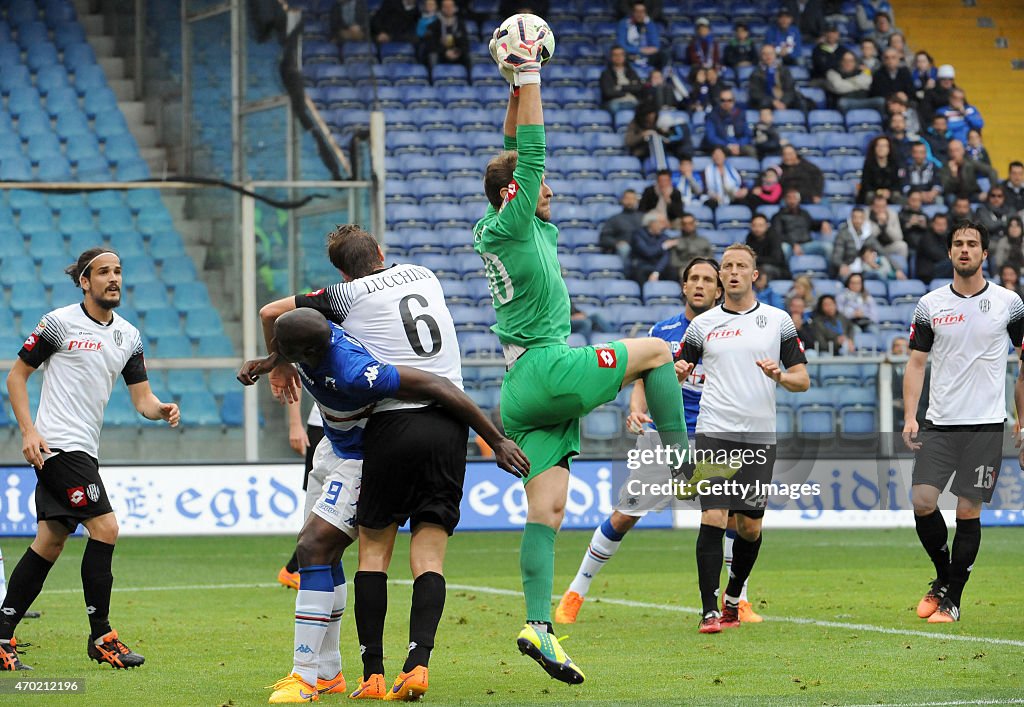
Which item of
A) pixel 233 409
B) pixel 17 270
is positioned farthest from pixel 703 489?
pixel 17 270

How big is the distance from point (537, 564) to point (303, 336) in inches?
57.8

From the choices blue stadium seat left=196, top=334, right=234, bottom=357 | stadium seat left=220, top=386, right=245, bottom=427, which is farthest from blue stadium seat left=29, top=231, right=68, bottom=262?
stadium seat left=220, top=386, right=245, bottom=427

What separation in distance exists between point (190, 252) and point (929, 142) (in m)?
11.7

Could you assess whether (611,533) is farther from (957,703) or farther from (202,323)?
(202,323)

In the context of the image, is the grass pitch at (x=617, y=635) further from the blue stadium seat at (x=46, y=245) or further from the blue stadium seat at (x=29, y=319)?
the blue stadium seat at (x=46, y=245)

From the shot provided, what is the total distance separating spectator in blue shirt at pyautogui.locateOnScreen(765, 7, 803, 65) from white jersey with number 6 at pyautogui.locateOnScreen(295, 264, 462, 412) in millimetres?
20016

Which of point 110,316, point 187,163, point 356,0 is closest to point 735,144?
point 356,0

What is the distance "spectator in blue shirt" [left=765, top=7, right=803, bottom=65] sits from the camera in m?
25.7

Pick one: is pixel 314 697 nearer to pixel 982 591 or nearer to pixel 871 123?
pixel 982 591

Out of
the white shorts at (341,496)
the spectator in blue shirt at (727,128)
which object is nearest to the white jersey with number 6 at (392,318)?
the white shorts at (341,496)

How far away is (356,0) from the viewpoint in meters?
20.1

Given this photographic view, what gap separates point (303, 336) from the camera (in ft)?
20.7

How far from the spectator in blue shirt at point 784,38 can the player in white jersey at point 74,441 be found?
19.1 meters

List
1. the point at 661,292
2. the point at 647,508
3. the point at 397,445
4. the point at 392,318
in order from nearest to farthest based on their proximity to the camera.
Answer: the point at 397,445 → the point at 392,318 → the point at 647,508 → the point at 661,292
